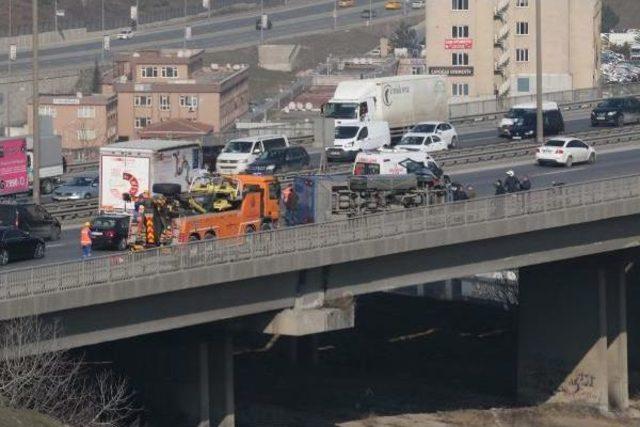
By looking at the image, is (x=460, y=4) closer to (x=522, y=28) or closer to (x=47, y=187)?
(x=522, y=28)

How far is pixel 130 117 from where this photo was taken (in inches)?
5738

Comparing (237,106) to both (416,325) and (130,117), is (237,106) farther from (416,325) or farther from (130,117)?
(416,325)

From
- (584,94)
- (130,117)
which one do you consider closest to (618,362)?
(584,94)

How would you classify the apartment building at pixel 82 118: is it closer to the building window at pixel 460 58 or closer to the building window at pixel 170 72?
the building window at pixel 170 72

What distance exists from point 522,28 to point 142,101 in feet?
113

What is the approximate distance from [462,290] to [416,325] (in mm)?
5012

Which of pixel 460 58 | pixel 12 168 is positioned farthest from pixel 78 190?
pixel 460 58

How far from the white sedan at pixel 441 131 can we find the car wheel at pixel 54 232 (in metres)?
23.2

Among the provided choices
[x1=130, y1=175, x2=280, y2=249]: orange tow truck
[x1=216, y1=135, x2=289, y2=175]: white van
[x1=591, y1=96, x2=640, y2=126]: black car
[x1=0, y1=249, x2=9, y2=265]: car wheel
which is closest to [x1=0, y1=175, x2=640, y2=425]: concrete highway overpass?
[x1=130, y1=175, x2=280, y2=249]: orange tow truck

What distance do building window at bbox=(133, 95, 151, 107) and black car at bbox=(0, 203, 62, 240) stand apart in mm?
90281

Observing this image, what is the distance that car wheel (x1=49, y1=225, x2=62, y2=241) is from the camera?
55000 millimetres

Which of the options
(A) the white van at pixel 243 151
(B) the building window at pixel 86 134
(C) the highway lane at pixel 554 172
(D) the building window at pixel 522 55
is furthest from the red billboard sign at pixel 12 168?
(B) the building window at pixel 86 134

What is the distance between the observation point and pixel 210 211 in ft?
165

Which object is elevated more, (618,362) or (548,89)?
(548,89)
